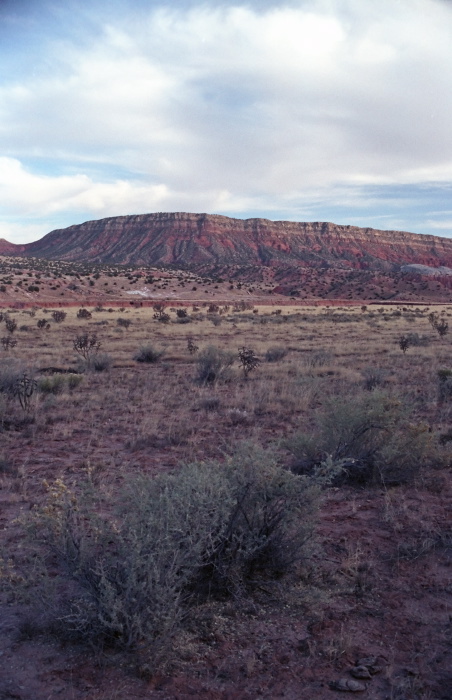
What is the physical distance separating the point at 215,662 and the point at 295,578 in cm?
120

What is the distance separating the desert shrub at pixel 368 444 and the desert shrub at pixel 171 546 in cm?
217

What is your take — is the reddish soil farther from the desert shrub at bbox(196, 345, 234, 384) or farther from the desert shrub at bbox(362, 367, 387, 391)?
the desert shrub at bbox(196, 345, 234, 384)

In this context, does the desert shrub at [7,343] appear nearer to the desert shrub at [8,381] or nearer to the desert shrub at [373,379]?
the desert shrub at [8,381]

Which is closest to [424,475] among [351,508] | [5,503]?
[351,508]

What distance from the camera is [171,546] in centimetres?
365

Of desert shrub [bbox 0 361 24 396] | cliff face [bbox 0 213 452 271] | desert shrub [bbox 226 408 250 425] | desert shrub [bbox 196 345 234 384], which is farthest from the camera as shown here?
cliff face [bbox 0 213 452 271]

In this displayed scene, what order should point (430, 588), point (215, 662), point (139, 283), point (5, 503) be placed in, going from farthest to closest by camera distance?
point (139, 283) → point (5, 503) → point (430, 588) → point (215, 662)

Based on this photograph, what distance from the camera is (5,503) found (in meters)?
6.02

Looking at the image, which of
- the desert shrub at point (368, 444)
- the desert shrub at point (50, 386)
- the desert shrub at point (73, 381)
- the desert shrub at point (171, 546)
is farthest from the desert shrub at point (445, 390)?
the desert shrub at point (50, 386)

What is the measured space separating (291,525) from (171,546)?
1.23 metres

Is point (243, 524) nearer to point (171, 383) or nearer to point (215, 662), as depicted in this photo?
point (215, 662)

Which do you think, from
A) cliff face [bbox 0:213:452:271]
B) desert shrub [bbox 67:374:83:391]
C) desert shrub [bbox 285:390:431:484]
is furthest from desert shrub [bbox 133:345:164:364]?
cliff face [bbox 0:213:452:271]

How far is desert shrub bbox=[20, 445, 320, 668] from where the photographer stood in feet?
11.3

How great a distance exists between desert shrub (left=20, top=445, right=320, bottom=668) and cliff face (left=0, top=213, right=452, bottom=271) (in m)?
121
